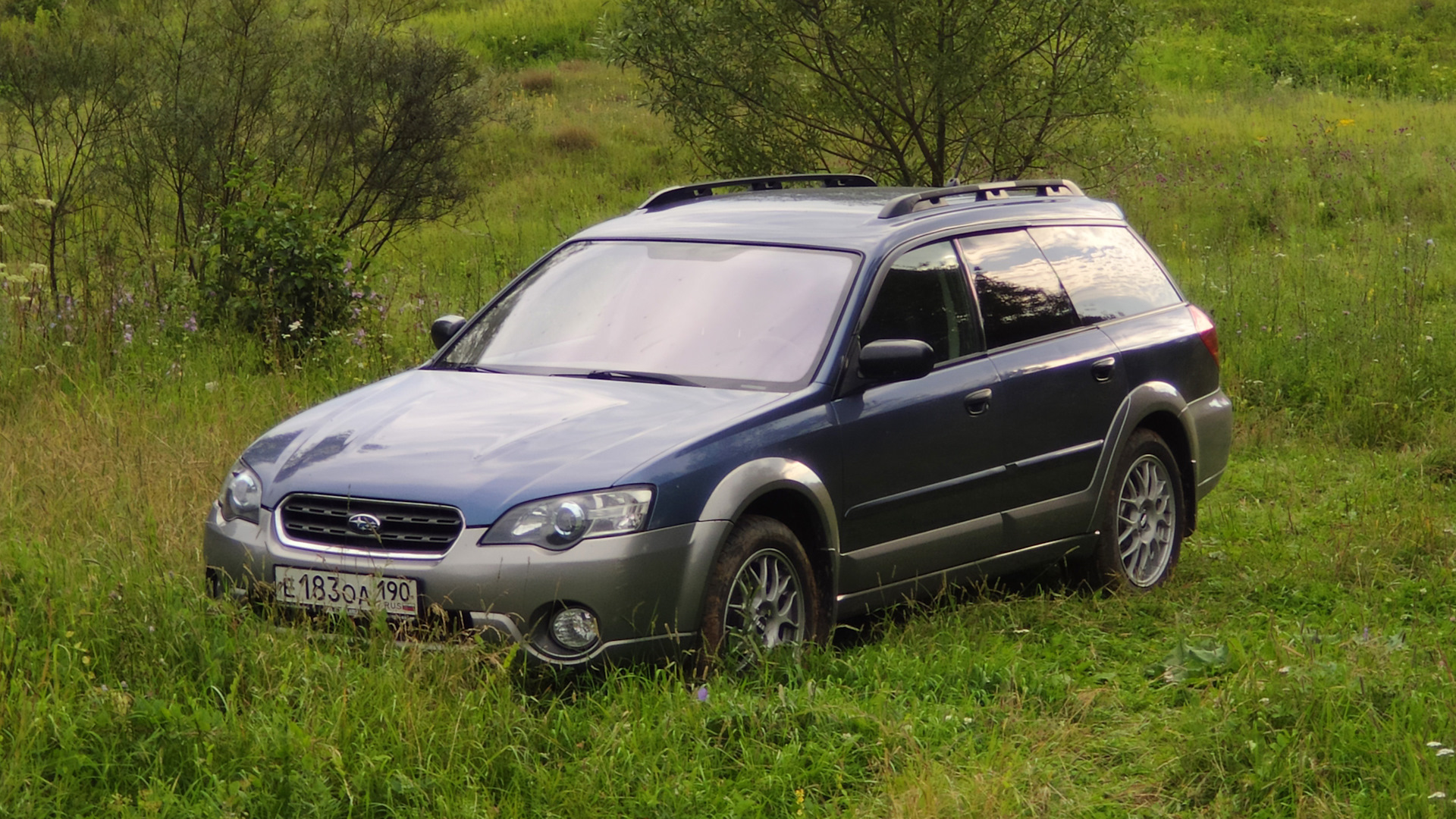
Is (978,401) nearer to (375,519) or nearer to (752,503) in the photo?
(752,503)

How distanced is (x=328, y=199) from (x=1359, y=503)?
28.9ft

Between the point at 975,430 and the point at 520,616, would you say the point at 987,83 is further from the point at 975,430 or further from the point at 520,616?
the point at 520,616

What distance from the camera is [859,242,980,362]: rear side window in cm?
575

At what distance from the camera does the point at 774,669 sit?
4.89 m

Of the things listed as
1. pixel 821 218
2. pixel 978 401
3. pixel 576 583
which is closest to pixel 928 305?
pixel 978 401

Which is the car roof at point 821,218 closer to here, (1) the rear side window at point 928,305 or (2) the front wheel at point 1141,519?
(1) the rear side window at point 928,305

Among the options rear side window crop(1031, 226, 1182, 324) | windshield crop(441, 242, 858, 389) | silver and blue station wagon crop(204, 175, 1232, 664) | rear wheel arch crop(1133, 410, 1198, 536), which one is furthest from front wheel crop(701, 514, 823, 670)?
rear wheel arch crop(1133, 410, 1198, 536)

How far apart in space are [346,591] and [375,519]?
0.74 ft

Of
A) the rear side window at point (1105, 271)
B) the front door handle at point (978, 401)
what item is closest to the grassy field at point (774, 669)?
the front door handle at point (978, 401)

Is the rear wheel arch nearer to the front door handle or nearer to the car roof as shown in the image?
the car roof

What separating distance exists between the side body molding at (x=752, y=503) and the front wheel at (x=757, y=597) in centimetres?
6

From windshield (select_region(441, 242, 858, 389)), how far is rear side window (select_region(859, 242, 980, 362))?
0.58ft

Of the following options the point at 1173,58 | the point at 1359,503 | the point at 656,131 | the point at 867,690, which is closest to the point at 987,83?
the point at 1359,503

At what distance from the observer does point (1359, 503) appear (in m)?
8.13
